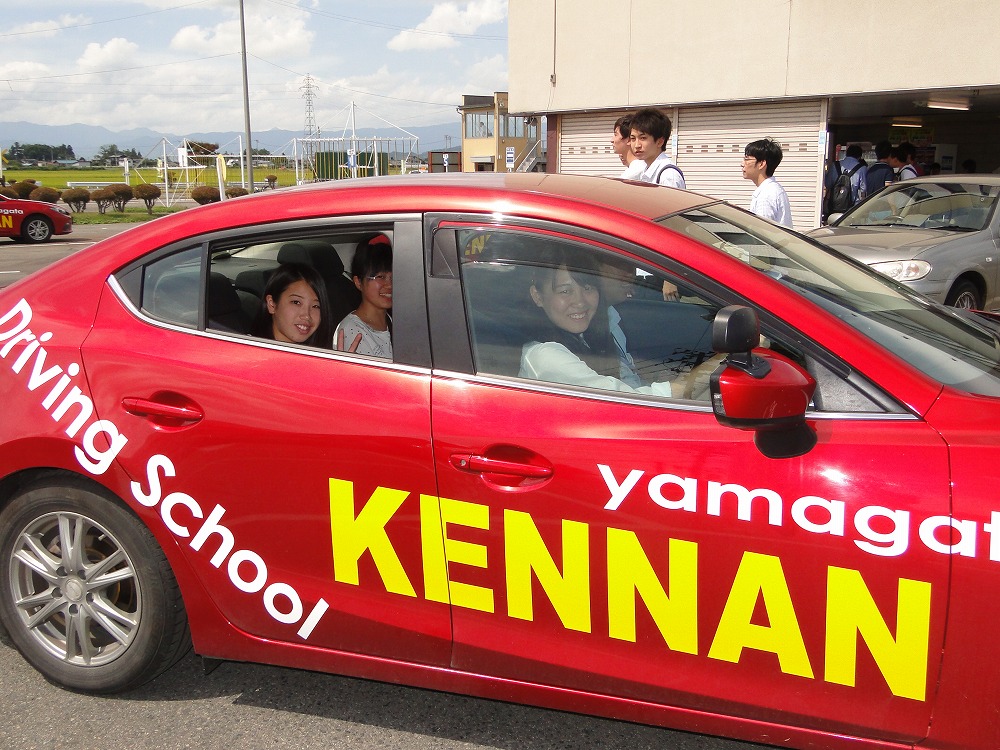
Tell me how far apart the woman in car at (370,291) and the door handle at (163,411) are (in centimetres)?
49

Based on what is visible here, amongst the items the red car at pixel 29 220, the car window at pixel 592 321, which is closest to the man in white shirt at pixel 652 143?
the car window at pixel 592 321

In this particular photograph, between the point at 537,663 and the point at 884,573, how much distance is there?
889 millimetres

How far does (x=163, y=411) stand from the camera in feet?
8.92

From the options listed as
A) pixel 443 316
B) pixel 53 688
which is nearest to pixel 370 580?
pixel 443 316

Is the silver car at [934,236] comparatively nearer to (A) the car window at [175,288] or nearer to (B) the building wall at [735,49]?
(A) the car window at [175,288]

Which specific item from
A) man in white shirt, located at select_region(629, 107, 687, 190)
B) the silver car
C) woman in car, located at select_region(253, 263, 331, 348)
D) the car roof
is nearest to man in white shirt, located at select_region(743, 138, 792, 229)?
the silver car

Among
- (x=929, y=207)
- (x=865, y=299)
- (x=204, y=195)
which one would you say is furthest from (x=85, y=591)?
(x=204, y=195)

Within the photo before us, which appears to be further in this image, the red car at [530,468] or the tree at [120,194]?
the tree at [120,194]

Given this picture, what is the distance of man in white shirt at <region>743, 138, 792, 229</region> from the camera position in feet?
21.5

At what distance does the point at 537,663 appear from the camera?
2.44m

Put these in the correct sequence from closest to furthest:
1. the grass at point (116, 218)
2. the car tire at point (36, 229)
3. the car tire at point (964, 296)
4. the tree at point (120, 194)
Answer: the car tire at point (964, 296) < the car tire at point (36, 229) < the grass at point (116, 218) < the tree at point (120, 194)

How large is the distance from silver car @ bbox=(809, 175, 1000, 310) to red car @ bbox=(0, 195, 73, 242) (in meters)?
19.3

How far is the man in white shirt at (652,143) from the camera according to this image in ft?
18.9

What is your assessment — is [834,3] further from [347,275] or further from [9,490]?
[9,490]
